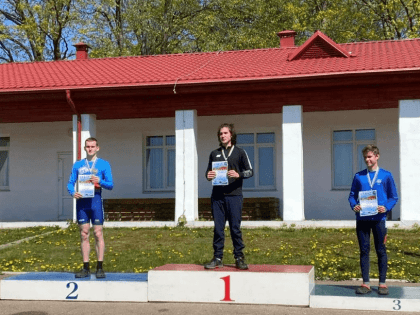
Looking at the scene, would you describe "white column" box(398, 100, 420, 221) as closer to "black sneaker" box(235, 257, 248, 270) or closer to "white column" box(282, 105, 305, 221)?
"white column" box(282, 105, 305, 221)

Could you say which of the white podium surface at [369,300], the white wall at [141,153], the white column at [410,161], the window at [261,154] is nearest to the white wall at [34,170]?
the white wall at [141,153]

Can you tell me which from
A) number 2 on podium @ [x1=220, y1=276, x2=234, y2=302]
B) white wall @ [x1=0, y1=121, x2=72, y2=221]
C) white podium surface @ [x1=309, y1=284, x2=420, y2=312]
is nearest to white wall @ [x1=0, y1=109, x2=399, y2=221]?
white wall @ [x1=0, y1=121, x2=72, y2=221]

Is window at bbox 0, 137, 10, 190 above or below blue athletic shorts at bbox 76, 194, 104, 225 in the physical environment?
above

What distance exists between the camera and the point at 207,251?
1302 centimetres

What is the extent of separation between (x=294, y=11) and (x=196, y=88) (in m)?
18.0

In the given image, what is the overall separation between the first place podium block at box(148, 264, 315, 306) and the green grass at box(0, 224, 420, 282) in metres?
2.29

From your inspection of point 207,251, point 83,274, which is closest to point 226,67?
point 207,251

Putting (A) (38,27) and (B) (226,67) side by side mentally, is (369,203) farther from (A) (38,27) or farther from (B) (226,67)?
(A) (38,27)

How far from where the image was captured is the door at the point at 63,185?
21562 mm

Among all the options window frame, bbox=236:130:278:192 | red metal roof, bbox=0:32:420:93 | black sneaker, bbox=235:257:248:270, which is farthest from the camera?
window frame, bbox=236:130:278:192

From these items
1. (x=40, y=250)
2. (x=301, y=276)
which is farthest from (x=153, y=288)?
(x=40, y=250)

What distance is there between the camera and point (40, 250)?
45.4ft

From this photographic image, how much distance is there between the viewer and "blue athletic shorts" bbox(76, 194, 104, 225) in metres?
8.99

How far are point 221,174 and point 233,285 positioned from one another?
1.31 meters
